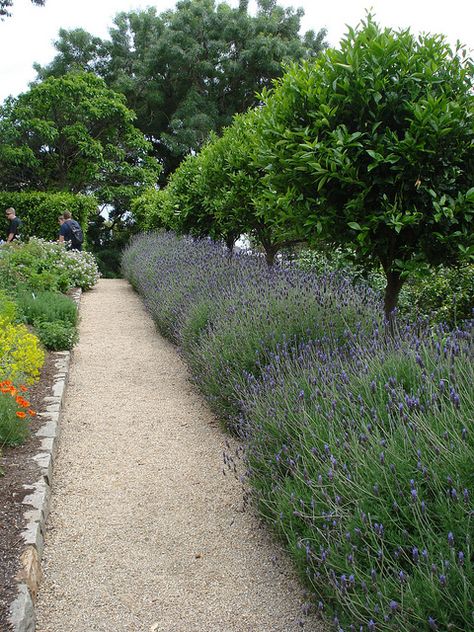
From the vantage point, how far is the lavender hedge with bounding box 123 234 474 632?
2.01 metres

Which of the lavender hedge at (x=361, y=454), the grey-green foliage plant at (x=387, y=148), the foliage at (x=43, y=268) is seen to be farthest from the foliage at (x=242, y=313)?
the foliage at (x=43, y=268)

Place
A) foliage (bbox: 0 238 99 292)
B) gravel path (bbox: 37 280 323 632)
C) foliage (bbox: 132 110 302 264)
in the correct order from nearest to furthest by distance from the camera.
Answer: gravel path (bbox: 37 280 323 632) → foliage (bbox: 132 110 302 264) → foliage (bbox: 0 238 99 292)

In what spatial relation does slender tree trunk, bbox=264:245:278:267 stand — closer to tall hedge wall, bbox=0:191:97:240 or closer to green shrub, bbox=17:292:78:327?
green shrub, bbox=17:292:78:327

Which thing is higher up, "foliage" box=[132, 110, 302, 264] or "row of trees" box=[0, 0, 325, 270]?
"row of trees" box=[0, 0, 325, 270]

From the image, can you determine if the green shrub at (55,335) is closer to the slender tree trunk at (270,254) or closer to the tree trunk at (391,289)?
the slender tree trunk at (270,254)

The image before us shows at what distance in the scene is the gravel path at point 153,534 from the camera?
2674mm

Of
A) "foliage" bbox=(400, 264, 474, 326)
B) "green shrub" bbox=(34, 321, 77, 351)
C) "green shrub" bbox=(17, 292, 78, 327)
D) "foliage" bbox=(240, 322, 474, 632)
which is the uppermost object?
"foliage" bbox=(400, 264, 474, 326)

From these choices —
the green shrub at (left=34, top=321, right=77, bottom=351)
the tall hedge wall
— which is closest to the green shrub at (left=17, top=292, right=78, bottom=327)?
the green shrub at (left=34, top=321, right=77, bottom=351)

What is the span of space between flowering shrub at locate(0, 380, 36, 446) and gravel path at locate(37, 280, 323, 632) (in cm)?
41

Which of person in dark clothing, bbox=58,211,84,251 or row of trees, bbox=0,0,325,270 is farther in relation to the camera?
A: row of trees, bbox=0,0,325,270

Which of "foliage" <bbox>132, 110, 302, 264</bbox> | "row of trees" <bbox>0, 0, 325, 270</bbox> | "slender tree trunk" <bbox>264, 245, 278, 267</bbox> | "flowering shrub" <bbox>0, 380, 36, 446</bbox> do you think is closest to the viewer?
"flowering shrub" <bbox>0, 380, 36, 446</bbox>

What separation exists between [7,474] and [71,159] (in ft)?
70.0

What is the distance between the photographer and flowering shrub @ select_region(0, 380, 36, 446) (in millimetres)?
3744

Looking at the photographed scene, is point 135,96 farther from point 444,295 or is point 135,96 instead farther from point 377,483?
point 377,483
